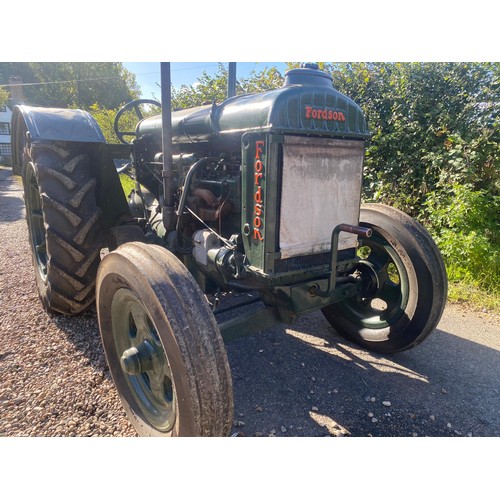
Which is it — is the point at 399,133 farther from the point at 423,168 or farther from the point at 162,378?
the point at 162,378

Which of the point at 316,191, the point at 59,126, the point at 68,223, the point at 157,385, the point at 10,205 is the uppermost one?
the point at 59,126

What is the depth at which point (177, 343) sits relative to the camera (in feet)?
5.16

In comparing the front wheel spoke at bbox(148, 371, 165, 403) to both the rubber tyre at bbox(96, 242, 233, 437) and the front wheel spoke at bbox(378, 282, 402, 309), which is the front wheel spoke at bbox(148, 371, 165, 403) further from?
the front wheel spoke at bbox(378, 282, 402, 309)

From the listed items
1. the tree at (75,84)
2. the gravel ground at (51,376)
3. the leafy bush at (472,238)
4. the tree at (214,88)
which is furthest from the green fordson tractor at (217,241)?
the tree at (75,84)

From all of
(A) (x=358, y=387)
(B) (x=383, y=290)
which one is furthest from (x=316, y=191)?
(A) (x=358, y=387)

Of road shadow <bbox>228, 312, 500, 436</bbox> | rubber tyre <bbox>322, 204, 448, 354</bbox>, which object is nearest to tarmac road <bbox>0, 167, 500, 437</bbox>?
road shadow <bbox>228, 312, 500, 436</bbox>

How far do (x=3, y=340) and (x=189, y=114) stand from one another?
7.43ft

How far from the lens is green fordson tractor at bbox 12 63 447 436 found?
5.56 ft

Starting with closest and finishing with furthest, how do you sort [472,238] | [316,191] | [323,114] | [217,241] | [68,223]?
1. [323,114]
2. [316,191]
3. [217,241]
4. [68,223]
5. [472,238]

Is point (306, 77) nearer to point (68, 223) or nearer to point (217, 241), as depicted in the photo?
point (217, 241)

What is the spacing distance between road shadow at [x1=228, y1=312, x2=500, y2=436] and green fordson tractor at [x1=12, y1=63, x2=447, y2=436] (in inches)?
10.1

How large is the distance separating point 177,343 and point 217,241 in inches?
40.6

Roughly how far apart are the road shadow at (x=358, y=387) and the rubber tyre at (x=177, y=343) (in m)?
0.57

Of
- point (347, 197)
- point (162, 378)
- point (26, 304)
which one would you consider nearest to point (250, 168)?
point (347, 197)
